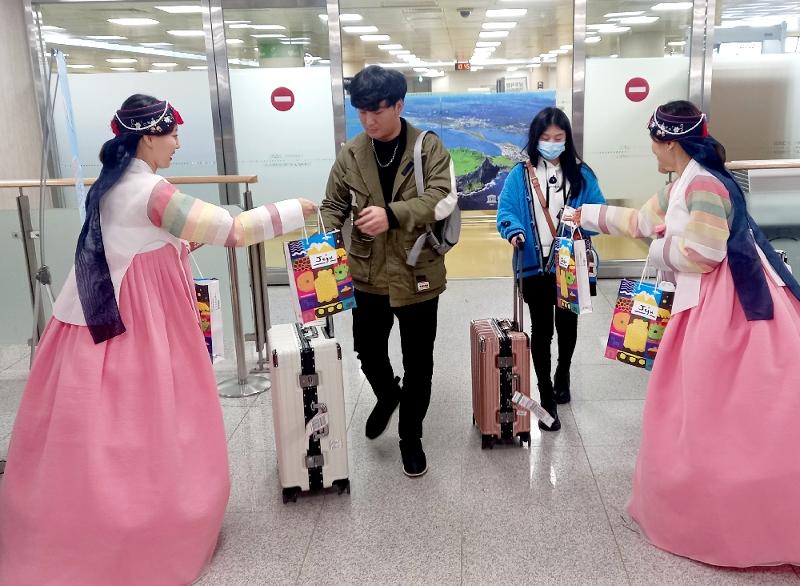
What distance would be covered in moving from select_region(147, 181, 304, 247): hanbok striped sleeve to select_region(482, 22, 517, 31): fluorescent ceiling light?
5225 mm

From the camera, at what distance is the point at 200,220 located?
2184mm

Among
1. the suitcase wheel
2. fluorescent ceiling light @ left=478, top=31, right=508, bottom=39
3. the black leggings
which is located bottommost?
the suitcase wheel

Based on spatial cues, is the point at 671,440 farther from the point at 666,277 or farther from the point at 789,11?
the point at 789,11

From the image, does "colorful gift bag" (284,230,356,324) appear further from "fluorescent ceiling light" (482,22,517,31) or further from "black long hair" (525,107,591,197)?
"fluorescent ceiling light" (482,22,517,31)

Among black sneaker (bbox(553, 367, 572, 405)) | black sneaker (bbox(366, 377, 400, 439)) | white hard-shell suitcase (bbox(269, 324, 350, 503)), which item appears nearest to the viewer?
white hard-shell suitcase (bbox(269, 324, 350, 503))

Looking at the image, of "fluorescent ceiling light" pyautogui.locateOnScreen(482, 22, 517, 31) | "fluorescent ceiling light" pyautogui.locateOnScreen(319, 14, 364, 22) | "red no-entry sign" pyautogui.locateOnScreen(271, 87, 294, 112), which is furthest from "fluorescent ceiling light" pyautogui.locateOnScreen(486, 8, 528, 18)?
"red no-entry sign" pyautogui.locateOnScreen(271, 87, 294, 112)

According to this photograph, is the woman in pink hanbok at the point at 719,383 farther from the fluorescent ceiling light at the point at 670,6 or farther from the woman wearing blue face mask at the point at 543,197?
the fluorescent ceiling light at the point at 670,6

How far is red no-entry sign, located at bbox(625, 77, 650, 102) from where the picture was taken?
6.07 m

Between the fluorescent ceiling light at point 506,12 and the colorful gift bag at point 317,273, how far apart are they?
4810mm

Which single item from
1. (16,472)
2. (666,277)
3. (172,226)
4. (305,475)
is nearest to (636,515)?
(666,277)

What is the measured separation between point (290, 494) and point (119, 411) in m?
0.85

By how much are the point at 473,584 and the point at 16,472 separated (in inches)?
57.7

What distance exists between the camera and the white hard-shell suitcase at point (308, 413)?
8.74ft

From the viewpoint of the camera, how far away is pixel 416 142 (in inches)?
107
